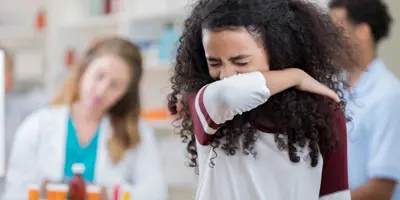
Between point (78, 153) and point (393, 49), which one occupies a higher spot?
point (393, 49)

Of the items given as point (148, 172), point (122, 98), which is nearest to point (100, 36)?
point (122, 98)

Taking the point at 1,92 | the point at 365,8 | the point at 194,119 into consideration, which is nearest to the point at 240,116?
the point at 194,119

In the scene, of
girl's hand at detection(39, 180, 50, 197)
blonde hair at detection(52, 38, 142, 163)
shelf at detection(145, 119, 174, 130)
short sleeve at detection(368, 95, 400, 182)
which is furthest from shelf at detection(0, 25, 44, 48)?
short sleeve at detection(368, 95, 400, 182)

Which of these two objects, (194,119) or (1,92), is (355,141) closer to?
(194,119)

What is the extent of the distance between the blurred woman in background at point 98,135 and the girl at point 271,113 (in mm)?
1166

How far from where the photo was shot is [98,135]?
7.72 ft

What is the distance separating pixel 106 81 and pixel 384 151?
1.00 metres

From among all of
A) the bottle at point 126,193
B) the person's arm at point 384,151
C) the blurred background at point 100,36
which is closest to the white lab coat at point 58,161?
the bottle at point 126,193

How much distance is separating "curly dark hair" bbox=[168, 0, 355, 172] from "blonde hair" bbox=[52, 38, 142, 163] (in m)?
1.15

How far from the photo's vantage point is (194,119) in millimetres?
1172

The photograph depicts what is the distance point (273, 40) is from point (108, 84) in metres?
1.28

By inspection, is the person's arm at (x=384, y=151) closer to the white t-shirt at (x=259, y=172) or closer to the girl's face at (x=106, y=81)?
the white t-shirt at (x=259, y=172)

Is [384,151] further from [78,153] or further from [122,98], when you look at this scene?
[78,153]

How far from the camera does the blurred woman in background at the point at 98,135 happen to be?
2301 mm
